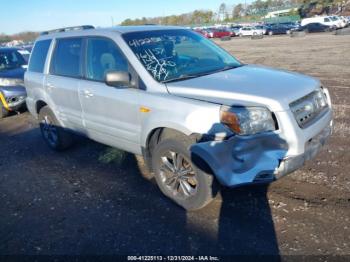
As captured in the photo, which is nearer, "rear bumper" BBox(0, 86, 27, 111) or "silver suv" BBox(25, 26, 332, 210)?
"silver suv" BBox(25, 26, 332, 210)

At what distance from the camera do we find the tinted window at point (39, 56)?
227 inches

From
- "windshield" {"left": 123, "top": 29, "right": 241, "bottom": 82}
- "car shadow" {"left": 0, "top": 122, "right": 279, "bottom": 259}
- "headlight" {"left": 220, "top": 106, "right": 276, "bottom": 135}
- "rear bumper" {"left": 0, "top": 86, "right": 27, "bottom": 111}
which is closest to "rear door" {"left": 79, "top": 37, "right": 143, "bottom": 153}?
"windshield" {"left": 123, "top": 29, "right": 241, "bottom": 82}

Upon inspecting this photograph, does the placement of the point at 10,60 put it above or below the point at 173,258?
above

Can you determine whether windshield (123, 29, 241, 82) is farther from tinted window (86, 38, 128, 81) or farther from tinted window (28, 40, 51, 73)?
tinted window (28, 40, 51, 73)

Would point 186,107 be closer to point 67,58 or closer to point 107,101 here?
point 107,101

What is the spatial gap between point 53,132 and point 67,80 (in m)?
1.33

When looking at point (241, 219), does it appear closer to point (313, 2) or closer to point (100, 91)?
point (100, 91)

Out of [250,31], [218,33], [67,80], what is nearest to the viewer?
[67,80]

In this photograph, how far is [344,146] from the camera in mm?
5176

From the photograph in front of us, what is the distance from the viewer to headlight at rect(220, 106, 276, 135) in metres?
3.22

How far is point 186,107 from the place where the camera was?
3.47 m

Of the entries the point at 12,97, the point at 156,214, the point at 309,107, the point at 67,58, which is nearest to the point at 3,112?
the point at 12,97

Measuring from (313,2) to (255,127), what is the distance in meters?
84.9

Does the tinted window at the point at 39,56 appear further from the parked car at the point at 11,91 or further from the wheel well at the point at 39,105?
the parked car at the point at 11,91
